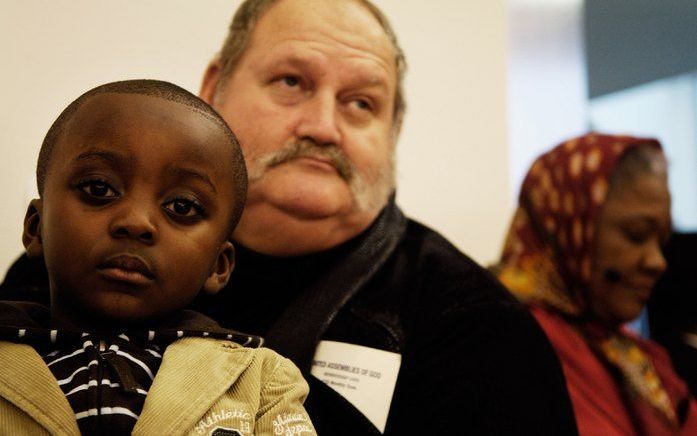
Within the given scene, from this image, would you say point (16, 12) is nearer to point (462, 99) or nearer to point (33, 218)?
point (33, 218)

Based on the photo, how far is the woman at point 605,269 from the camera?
2.11 m

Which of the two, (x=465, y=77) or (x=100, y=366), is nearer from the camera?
(x=100, y=366)

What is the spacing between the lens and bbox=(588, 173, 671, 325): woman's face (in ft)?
7.06

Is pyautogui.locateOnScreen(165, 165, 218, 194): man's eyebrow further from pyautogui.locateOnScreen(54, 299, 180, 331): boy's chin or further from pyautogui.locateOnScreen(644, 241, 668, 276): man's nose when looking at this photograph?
pyautogui.locateOnScreen(644, 241, 668, 276): man's nose

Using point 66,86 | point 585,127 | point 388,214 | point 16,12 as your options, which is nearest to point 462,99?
point 585,127

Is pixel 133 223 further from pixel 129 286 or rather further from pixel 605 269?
pixel 605 269

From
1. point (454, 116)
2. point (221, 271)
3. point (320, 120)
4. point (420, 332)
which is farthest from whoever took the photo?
point (454, 116)

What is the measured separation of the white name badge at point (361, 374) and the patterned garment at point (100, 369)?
0.48m

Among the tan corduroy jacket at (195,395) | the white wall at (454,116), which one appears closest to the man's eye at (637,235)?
the white wall at (454,116)

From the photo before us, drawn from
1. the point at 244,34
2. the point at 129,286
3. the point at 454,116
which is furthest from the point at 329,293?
the point at 454,116

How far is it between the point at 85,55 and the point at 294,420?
0.74 m

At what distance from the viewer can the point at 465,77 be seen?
2.76 meters

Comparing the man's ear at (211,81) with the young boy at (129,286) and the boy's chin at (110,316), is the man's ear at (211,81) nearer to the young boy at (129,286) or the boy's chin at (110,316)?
the young boy at (129,286)

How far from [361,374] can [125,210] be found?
0.65 metres
